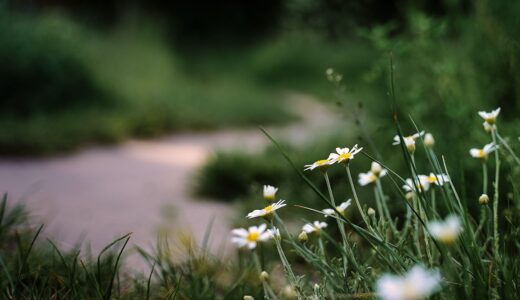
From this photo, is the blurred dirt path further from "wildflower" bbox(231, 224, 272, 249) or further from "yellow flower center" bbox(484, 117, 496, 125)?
"yellow flower center" bbox(484, 117, 496, 125)

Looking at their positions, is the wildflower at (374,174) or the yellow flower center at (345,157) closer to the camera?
the yellow flower center at (345,157)

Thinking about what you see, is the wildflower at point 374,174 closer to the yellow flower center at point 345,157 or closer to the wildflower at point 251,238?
the yellow flower center at point 345,157

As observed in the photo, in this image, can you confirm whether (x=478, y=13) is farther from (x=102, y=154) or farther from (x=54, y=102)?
(x=54, y=102)

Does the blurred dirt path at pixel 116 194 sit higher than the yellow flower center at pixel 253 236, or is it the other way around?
the yellow flower center at pixel 253 236

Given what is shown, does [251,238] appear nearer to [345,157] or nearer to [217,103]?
[345,157]

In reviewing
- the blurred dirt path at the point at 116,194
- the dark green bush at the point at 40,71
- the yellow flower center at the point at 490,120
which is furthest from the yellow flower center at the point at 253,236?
the dark green bush at the point at 40,71

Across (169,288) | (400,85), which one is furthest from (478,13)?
(169,288)

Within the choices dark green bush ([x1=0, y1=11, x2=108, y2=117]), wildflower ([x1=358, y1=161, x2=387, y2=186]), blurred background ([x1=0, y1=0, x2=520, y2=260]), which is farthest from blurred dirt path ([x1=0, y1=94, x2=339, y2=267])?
wildflower ([x1=358, y1=161, x2=387, y2=186])

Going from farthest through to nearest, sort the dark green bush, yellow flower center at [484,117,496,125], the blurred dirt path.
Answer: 1. the dark green bush
2. the blurred dirt path
3. yellow flower center at [484,117,496,125]
